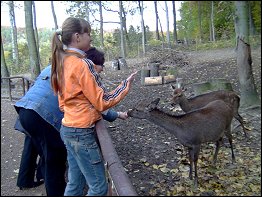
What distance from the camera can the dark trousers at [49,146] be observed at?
3434 mm

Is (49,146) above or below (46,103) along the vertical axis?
below

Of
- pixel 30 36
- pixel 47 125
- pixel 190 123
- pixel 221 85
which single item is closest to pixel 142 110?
pixel 190 123

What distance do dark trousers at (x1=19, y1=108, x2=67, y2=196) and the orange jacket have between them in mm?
802

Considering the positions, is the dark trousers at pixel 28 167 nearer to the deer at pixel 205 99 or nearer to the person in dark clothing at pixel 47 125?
the person in dark clothing at pixel 47 125

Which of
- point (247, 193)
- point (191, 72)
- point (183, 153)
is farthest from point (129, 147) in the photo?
point (191, 72)

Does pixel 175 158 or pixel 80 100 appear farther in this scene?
pixel 175 158

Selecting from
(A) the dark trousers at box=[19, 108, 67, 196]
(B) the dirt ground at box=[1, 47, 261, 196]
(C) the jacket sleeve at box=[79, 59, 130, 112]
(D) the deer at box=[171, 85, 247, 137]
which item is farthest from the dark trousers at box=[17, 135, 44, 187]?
(D) the deer at box=[171, 85, 247, 137]

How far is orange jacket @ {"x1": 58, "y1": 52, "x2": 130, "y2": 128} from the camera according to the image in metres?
2.52

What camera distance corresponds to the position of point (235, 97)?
4664 mm

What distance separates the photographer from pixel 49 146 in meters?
3.47

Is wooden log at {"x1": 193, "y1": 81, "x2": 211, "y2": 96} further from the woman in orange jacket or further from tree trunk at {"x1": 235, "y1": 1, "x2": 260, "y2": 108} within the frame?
the woman in orange jacket

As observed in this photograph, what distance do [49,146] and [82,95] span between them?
1082 millimetres

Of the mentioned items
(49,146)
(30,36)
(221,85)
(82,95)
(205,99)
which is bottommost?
(49,146)

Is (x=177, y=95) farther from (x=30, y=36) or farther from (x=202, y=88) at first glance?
(x=30, y=36)
